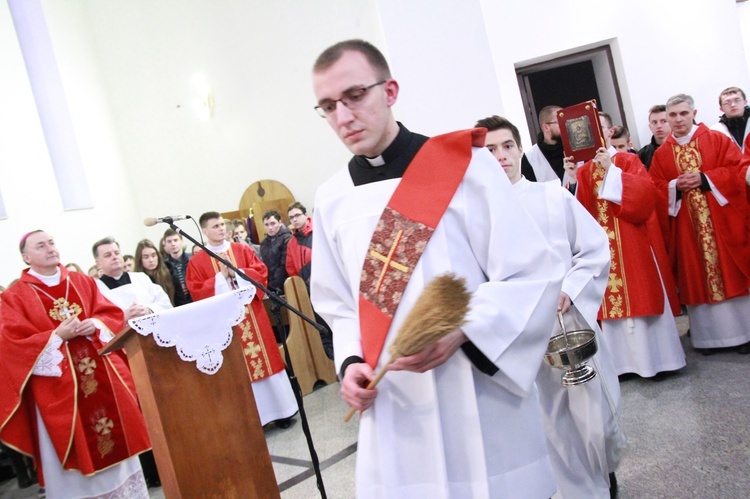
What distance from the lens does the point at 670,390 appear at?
13.7 feet

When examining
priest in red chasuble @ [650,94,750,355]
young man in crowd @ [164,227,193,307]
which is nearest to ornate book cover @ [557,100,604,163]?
priest in red chasuble @ [650,94,750,355]

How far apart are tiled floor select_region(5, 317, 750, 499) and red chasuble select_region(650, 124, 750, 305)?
530 mm

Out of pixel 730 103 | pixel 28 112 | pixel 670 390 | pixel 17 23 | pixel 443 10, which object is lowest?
pixel 670 390

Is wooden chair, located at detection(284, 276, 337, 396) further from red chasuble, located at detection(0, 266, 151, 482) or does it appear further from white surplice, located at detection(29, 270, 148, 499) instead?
white surplice, located at detection(29, 270, 148, 499)

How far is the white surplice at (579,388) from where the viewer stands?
254 centimetres

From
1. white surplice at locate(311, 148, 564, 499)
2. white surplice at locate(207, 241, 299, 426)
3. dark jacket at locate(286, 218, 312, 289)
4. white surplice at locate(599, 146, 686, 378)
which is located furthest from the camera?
dark jacket at locate(286, 218, 312, 289)

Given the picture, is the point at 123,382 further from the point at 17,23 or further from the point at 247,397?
the point at 17,23

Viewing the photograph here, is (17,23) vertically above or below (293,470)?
above

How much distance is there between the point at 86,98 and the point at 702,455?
940cm

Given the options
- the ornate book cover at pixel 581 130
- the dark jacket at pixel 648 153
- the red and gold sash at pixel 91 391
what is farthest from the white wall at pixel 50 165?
the dark jacket at pixel 648 153

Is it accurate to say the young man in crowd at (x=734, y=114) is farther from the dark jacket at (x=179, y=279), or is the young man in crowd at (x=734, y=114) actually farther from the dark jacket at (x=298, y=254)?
the dark jacket at (x=179, y=279)

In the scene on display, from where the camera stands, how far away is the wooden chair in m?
6.43

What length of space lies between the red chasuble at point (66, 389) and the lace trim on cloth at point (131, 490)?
0.19 m

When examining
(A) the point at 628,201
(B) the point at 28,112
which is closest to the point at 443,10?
(A) the point at 628,201
